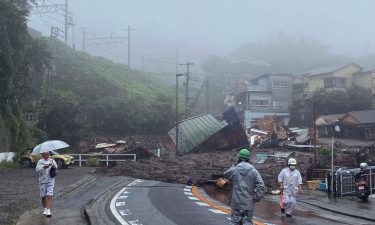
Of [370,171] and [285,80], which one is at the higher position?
[285,80]

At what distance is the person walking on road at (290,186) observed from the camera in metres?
12.3

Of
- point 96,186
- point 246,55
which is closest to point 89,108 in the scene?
point 96,186

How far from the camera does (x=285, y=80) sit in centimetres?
7456

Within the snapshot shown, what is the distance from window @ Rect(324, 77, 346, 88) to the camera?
69025 mm

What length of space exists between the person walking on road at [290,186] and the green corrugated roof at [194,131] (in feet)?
108

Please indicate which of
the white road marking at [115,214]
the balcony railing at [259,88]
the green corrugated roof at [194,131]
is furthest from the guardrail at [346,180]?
the balcony railing at [259,88]

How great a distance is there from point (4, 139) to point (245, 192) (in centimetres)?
2960

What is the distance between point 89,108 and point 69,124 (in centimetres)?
1288

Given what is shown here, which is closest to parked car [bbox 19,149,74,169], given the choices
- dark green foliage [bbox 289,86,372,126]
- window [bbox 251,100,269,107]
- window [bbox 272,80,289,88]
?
dark green foliage [bbox 289,86,372,126]

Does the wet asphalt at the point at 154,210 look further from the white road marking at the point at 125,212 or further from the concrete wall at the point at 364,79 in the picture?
the concrete wall at the point at 364,79

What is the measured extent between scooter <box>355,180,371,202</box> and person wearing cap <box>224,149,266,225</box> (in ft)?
31.4

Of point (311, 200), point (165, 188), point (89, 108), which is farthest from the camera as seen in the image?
point (89, 108)

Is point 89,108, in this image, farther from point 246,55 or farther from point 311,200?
point 246,55

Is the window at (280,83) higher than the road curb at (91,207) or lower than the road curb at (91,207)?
higher
